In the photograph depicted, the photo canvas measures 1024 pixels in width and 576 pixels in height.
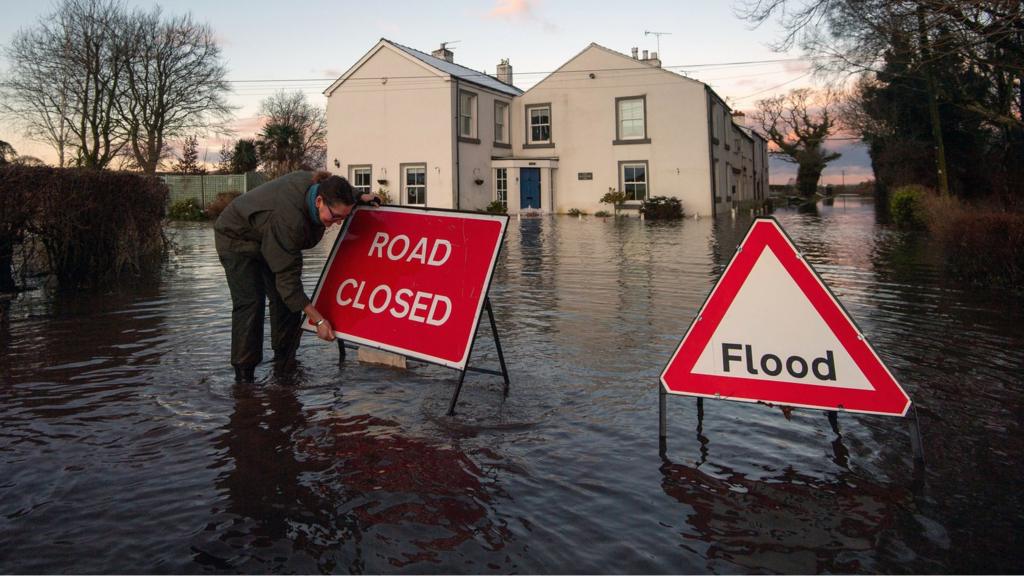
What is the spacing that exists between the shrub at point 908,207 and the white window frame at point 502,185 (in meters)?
18.3

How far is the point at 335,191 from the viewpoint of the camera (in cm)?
509

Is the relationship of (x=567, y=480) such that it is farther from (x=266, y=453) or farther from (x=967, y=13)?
(x=967, y=13)

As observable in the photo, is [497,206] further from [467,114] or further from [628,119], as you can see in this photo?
[628,119]

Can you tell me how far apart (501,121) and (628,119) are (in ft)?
22.1

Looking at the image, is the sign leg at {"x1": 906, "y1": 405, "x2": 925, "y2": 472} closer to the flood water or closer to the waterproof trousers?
the flood water

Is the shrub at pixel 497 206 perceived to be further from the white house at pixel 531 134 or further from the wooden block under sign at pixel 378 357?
the wooden block under sign at pixel 378 357

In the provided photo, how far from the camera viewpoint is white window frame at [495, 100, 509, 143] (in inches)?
1497

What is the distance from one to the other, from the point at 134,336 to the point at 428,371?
352cm

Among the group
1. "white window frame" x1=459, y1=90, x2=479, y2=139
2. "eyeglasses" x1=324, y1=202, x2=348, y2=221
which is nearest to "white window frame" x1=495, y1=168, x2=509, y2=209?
"white window frame" x1=459, y1=90, x2=479, y2=139

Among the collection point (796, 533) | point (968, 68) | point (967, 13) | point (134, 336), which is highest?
point (968, 68)

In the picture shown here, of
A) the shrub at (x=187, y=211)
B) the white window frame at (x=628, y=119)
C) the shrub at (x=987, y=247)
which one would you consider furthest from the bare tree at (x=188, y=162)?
the shrub at (x=987, y=247)

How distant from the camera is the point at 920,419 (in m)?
4.67

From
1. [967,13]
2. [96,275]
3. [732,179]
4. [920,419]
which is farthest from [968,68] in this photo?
[96,275]

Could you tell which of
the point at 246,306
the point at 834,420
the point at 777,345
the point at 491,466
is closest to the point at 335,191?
the point at 246,306
